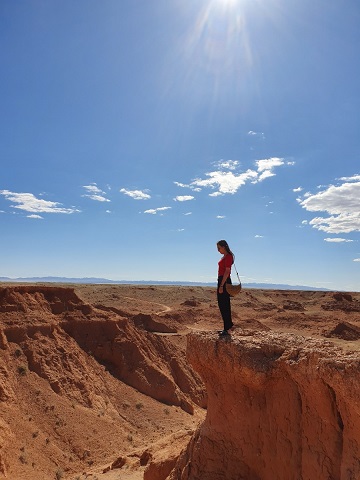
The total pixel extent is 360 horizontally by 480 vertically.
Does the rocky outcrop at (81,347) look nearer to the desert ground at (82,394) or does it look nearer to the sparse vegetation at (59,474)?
the desert ground at (82,394)

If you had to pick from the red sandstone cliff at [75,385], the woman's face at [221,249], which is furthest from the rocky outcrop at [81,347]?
the woman's face at [221,249]

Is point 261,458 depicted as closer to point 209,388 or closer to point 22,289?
point 209,388

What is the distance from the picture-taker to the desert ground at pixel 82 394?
14281 millimetres

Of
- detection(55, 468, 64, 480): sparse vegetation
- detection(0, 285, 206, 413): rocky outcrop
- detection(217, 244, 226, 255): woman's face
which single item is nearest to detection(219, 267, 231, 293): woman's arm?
detection(217, 244, 226, 255): woman's face

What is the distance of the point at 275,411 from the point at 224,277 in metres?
2.50

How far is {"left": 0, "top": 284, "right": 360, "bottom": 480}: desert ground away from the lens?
1428 centimetres

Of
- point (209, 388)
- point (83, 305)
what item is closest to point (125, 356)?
point (83, 305)

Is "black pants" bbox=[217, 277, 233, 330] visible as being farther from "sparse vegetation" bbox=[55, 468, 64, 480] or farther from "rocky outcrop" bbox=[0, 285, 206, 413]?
"rocky outcrop" bbox=[0, 285, 206, 413]

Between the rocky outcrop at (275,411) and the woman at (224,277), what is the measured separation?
57 centimetres

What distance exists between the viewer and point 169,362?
84.7 feet

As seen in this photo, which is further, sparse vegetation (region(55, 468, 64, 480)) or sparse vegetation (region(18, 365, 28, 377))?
sparse vegetation (region(18, 365, 28, 377))

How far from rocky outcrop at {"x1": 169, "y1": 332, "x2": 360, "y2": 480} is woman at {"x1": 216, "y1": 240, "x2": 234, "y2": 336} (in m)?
0.57

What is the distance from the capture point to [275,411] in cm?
652

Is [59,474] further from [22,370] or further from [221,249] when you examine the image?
[221,249]
